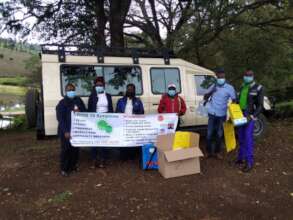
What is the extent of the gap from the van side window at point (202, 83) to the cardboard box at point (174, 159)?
2293 mm

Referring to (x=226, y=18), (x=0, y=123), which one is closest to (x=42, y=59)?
(x=226, y=18)

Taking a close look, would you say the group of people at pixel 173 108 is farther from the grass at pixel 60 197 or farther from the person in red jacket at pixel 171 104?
the grass at pixel 60 197

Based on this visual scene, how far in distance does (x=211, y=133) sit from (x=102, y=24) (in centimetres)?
651

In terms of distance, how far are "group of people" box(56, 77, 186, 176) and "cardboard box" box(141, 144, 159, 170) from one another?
792mm

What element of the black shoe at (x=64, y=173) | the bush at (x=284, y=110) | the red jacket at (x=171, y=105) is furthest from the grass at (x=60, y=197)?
the bush at (x=284, y=110)

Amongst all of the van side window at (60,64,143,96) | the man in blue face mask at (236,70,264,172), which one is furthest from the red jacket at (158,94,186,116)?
the man in blue face mask at (236,70,264,172)

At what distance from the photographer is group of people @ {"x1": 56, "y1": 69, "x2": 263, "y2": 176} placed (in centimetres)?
544

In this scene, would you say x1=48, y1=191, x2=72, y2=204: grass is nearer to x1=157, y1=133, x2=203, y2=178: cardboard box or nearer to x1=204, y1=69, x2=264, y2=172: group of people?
x1=157, y1=133, x2=203, y2=178: cardboard box

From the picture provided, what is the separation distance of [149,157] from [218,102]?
69.2 inches

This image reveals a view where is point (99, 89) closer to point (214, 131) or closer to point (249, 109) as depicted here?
point (214, 131)

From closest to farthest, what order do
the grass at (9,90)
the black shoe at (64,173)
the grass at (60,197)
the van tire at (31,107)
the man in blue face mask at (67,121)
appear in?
the grass at (60,197), the man in blue face mask at (67,121), the black shoe at (64,173), the van tire at (31,107), the grass at (9,90)

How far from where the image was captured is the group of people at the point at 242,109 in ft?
18.1

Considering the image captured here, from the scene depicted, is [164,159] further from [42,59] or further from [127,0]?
[127,0]

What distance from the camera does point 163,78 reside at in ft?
23.1
